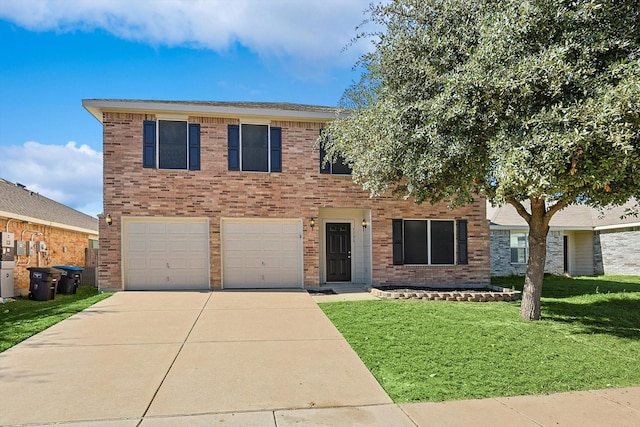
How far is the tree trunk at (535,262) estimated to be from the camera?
8109 mm

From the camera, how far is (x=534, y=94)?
6340 mm

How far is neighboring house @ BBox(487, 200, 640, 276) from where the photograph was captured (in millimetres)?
17719

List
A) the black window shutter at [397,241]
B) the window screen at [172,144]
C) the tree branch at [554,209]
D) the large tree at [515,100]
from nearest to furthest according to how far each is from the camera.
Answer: the large tree at [515,100] < the tree branch at [554,209] < the window screen at [172,144] < the black window shutter at [397,241]

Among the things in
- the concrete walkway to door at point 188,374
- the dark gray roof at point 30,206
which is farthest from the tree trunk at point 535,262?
the dark gray roof at point 30,206

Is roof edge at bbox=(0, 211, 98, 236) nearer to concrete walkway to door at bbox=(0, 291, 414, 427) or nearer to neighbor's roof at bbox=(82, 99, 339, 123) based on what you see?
neighbor's roof at bbox=(82, 99, 339, 123)

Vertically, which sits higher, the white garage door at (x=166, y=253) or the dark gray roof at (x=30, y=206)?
the dark gray roof at (x=30, y=206)

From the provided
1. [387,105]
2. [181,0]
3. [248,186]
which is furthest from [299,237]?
[181,0]

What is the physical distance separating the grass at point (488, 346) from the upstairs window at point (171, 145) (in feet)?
19.8

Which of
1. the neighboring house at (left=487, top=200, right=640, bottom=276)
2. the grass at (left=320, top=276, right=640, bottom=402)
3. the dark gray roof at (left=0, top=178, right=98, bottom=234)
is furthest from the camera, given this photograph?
the neighboring house at (left=487, top=200, right=640, bottom=276)

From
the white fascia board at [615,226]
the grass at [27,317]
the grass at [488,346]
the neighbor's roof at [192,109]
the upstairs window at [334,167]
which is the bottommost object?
the grass at [488,346]

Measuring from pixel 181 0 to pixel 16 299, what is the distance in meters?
9.65

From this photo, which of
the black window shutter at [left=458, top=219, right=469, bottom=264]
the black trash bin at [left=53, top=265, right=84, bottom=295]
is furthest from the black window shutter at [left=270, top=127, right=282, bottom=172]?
the black trash bin at [left=53, top=265, right=84, bottom=295]

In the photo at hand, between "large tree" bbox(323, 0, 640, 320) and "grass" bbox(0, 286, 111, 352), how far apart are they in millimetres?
7049

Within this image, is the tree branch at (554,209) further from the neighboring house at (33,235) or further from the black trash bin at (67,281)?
the neighboring house at (33,235)
